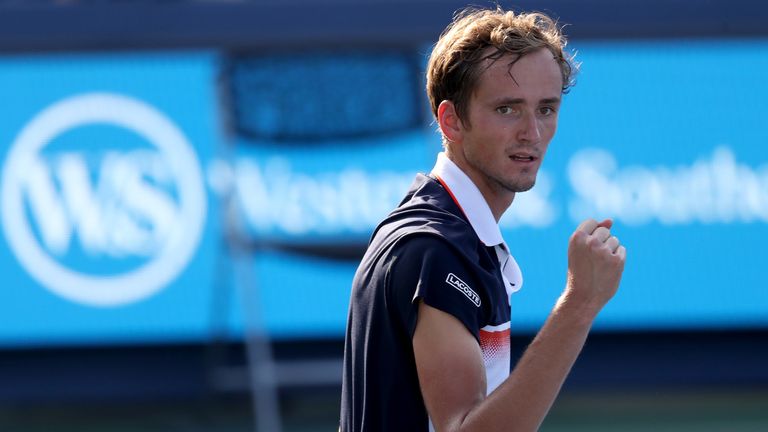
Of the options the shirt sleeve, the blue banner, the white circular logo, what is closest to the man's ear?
the shirt sleeve

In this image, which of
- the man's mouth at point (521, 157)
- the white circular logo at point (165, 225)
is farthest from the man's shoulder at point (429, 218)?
the white circular logo at point (165, 225)

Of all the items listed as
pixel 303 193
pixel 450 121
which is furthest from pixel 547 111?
pixel 303 193

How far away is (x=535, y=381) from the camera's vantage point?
1652mm

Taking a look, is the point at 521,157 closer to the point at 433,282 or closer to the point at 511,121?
the point at 511,121

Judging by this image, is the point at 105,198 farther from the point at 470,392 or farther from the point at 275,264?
the point at 470,392

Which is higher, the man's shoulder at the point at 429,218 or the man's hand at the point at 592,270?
the man's shoulder at the point at 429,218

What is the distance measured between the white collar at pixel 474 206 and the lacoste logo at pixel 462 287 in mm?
137

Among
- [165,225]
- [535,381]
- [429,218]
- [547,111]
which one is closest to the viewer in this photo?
[535,381]

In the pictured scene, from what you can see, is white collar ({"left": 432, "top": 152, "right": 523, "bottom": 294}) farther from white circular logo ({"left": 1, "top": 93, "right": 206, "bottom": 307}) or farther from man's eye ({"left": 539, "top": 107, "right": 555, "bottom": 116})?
white circular logo ({"left": 1, "top": 93, "right": 206, "bottom": 307})

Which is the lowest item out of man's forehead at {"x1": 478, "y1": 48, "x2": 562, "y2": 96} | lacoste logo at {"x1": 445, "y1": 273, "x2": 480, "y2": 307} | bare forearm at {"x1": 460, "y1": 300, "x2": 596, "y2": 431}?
bare forearm at {"x1": 460, "y1": 300, "x2": 596, "y2": 431}

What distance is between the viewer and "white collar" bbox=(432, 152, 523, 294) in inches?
73.3

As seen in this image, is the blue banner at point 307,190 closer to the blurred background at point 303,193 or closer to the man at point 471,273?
the blurred background at point 303,193

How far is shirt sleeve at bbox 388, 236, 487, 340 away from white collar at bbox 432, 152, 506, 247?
0.42ft

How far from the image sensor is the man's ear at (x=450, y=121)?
1916 mm
